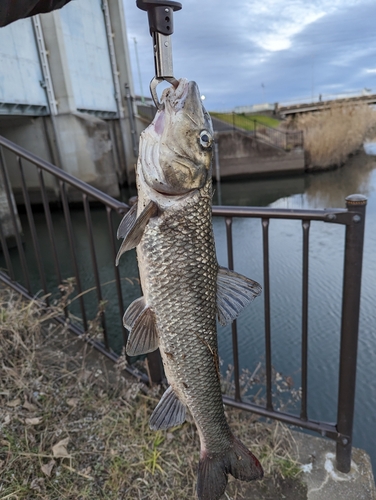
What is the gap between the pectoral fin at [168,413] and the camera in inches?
56.7

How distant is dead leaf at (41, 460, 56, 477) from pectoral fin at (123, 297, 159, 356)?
3.65 feet

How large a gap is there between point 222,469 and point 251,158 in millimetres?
16678

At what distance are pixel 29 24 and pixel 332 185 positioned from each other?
11377 millimetres

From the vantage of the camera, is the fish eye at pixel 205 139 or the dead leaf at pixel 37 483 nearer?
the fish eye at pixel 205 139

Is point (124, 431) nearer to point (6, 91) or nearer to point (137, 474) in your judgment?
point (137, 474)

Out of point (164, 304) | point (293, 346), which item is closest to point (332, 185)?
point (293, 346)

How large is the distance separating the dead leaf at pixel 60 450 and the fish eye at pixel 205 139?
6.03ft

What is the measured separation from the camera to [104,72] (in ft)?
47.3

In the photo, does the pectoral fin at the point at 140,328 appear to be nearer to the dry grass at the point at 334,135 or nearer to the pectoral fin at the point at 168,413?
the pectoral fin at the point at 168,413

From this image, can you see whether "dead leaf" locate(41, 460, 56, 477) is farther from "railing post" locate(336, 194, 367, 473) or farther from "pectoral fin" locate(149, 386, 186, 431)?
"railing post" locate(336, 194, 367, 473)

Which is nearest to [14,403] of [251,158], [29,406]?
[29,406]

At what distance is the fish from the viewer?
1152 mm

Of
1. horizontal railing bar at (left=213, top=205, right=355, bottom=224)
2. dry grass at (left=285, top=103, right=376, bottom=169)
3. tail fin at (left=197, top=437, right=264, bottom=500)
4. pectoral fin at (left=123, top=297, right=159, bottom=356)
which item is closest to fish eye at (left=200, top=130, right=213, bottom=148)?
pectoral fin at (left=123, top=297, right=159, bottom=356)

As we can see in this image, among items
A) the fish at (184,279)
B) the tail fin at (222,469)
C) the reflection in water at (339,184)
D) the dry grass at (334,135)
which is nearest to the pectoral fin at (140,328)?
the fish at (184,279)
